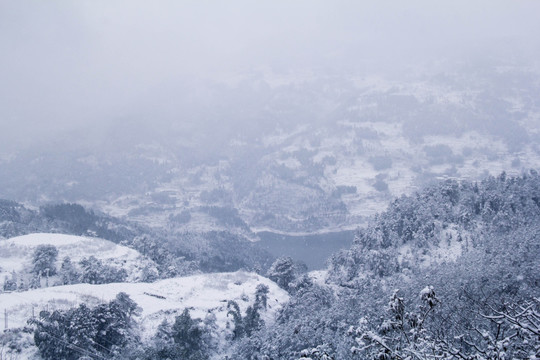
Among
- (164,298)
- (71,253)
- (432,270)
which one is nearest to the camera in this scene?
(432,270)

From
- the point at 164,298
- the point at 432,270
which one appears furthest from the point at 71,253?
the point at 432,270

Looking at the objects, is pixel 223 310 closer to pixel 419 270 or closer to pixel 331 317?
pixel 331 317

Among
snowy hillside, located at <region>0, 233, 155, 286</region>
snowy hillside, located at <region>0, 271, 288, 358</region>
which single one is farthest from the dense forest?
snowy hillside, located at <region>0, 233, 155, 286</region>

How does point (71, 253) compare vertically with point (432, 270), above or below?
below

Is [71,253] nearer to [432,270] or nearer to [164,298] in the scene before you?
[164,298]

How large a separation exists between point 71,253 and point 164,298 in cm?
4274

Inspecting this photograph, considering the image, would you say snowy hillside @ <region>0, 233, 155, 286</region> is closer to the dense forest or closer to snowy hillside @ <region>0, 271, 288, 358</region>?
snowy hillside @ <region>0, 271, 288, 358</region>

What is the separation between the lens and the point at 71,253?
384 ft

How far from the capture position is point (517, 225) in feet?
310

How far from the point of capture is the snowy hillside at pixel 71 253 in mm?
109438

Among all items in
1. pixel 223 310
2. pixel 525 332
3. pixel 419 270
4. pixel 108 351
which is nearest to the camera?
pixel 525 332

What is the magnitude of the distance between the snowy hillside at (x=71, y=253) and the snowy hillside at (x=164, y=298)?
63.9ft

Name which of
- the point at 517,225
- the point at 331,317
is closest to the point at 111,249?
the point at 331,317

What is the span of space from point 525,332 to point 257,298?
78376mm
